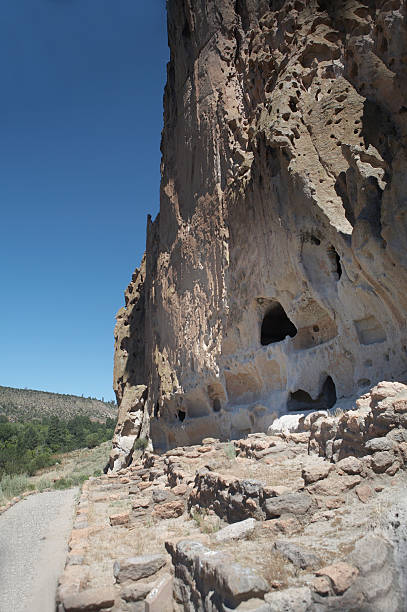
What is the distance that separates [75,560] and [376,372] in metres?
7.16

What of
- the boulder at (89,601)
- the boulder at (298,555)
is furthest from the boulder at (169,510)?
the boulder at (298,555)

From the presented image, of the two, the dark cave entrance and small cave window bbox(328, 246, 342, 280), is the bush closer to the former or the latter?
the dark cave entrance

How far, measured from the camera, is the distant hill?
69312mm

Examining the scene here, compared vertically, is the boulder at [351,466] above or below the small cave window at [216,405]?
below

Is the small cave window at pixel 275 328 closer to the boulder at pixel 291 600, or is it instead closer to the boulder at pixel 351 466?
the boulder at pixel 351 466

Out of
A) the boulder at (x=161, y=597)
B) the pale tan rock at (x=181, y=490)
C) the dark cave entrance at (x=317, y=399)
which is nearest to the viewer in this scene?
the boulder at (x=161, y=597)

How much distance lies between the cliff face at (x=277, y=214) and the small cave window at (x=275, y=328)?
2.9 inches

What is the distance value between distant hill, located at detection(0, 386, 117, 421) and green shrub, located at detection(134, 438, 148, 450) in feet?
158

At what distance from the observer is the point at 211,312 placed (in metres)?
17.1

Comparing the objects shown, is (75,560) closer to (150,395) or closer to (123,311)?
(150,395)

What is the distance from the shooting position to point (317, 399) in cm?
1301

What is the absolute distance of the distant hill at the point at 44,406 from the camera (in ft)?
227

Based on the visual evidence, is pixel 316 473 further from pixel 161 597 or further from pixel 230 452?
pixel 230 452

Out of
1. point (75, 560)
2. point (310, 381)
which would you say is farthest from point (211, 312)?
point (75, 560)
